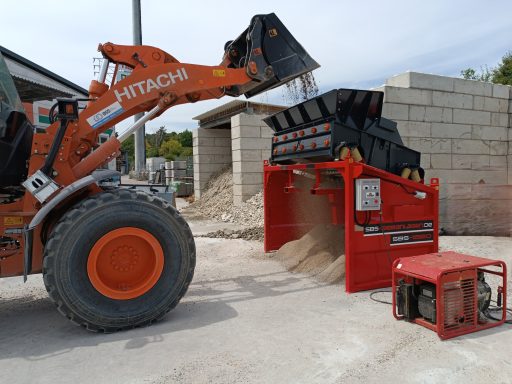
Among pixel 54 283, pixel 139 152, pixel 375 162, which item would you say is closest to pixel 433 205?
pixel 375 162

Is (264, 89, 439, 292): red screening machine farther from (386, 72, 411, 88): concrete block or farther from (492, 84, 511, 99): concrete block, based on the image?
(492, 84, 511, 99): concrete block

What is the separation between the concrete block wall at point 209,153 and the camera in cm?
1488

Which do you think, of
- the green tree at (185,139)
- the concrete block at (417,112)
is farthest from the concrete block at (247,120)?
the green tree at (185,139)

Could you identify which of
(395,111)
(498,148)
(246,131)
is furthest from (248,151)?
(498,148)

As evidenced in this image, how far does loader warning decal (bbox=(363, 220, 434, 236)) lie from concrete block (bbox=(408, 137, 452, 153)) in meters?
3.53

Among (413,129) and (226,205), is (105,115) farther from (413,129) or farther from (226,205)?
(226,205)

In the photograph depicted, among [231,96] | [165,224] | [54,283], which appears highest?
[231,96]

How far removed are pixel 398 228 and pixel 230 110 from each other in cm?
1001

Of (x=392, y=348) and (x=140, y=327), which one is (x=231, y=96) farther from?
(x=392, y=348)

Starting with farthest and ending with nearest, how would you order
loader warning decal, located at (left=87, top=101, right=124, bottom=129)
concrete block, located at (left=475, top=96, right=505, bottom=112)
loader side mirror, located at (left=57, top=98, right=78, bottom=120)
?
concrete block, located at (left=475, top=96, right=505, bottom=112) < loader warning decal, located at (left=87, top=101, right=124, bottom=129) < loader side mirror, located at (left=57, top=98, right=78, bottom=120)

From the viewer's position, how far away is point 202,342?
3.49 meters

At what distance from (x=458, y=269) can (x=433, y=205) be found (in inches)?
79.7

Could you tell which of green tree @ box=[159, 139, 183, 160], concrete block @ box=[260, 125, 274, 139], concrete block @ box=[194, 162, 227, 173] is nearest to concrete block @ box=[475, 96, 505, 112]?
concrete block @ box=[260, 125, 274, 139]

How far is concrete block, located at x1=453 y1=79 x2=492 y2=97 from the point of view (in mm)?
8805
